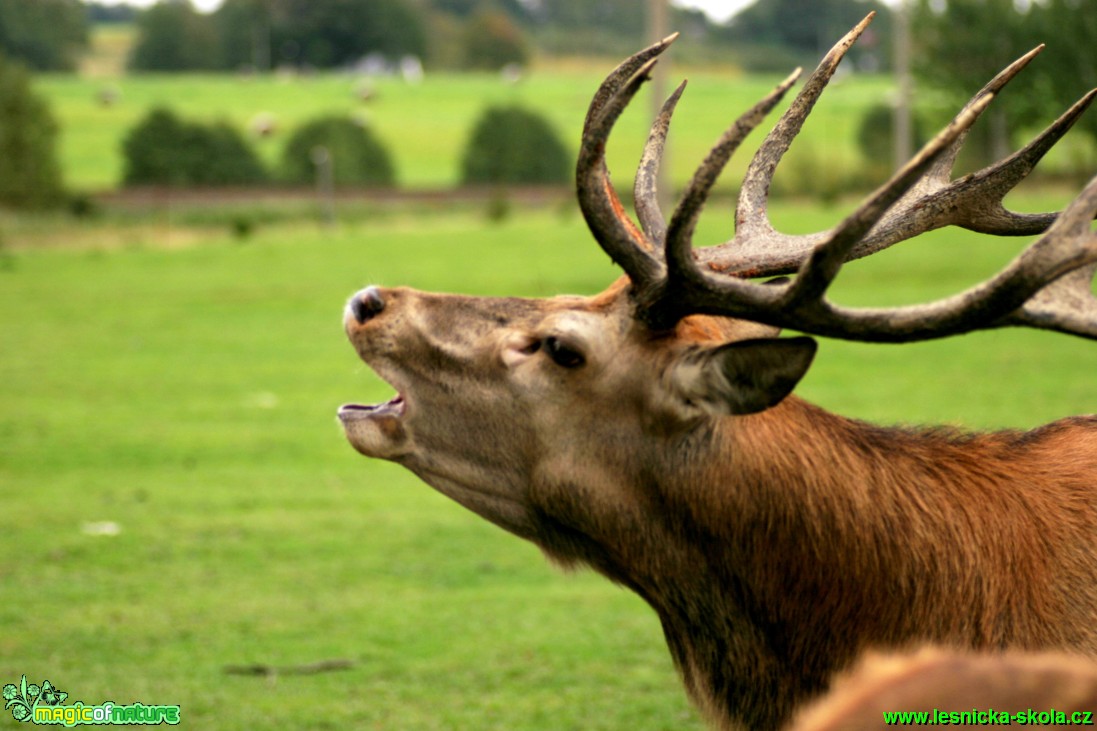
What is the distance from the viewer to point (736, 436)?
134 inches

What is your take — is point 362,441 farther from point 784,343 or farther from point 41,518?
point 41,518

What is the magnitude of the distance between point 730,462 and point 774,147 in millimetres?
1187

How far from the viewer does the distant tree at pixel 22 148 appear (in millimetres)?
41250

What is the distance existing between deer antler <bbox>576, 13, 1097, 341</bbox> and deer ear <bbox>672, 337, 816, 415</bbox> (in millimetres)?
122

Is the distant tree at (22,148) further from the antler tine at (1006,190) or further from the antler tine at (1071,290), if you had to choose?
the antler tine at (1071,290)

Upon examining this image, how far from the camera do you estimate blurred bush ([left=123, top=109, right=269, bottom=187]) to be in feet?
173

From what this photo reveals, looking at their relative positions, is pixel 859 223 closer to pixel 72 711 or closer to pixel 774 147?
pixel 774 147

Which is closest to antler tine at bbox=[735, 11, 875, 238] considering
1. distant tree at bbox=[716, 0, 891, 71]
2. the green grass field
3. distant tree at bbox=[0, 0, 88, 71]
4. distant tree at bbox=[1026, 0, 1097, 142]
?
distant tree at bbox=[1026, 0, 1097, 142]

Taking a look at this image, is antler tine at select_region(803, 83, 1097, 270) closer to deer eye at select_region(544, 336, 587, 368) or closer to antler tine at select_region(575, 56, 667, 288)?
antler tine at select_region(575, 56, 667, 288)

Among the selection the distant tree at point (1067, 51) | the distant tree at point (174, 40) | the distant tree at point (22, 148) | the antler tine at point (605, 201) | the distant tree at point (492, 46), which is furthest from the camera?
the distant tree at point (492, 46)

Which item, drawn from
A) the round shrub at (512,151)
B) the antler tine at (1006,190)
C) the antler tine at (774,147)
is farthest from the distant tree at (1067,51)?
the round shrub at (512,151)

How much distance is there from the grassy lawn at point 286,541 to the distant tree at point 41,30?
2162 centimetres

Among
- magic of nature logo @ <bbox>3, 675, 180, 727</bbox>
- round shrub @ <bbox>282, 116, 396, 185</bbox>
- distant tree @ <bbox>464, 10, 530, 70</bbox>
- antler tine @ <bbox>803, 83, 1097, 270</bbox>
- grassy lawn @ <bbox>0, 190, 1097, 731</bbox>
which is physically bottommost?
round shrub @ <bbox>282, 116, 396, 185</bbox>

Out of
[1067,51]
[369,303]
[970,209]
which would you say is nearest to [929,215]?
[970,209]
